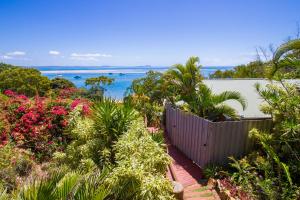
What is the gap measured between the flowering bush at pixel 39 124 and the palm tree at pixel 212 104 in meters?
4.39

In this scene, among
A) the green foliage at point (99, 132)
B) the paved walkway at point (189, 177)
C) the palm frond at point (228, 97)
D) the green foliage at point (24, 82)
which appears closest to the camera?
the green foliage at point (99, 132)

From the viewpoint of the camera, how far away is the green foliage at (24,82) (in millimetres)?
29422

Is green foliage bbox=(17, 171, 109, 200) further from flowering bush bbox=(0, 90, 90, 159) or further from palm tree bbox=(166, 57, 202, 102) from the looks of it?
palm tree bbox=(166, 57, 202, 102)

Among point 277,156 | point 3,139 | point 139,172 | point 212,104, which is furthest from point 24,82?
point 277,156

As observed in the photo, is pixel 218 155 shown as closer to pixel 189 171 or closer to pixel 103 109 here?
A: pixel 189 171

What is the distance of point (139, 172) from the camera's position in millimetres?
4555

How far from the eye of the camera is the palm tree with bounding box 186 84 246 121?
888 cm

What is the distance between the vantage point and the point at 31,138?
336 inches

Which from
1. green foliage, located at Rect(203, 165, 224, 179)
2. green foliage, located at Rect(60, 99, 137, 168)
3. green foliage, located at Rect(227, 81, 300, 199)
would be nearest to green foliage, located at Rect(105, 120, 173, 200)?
green foliage, located at Rect(60, 99, 137, 168)

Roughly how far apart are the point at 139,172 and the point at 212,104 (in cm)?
534

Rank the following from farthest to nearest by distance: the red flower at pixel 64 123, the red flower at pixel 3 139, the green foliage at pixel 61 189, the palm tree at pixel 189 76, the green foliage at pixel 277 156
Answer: the palm tree at pixel 189 76 < the red flower at pixel 64 123 < the red flower at pixel 3 139 < the green foliage at pixel 277 156 < the green foliage at pixel 61 189

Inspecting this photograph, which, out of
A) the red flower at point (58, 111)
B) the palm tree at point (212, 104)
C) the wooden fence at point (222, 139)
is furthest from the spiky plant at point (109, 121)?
the palm tree at point (212, 104)

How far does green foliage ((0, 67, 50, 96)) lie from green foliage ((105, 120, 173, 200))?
2723cm

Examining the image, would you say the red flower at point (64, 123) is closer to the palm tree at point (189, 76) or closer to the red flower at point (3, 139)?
the red flower at point (3, 139)
